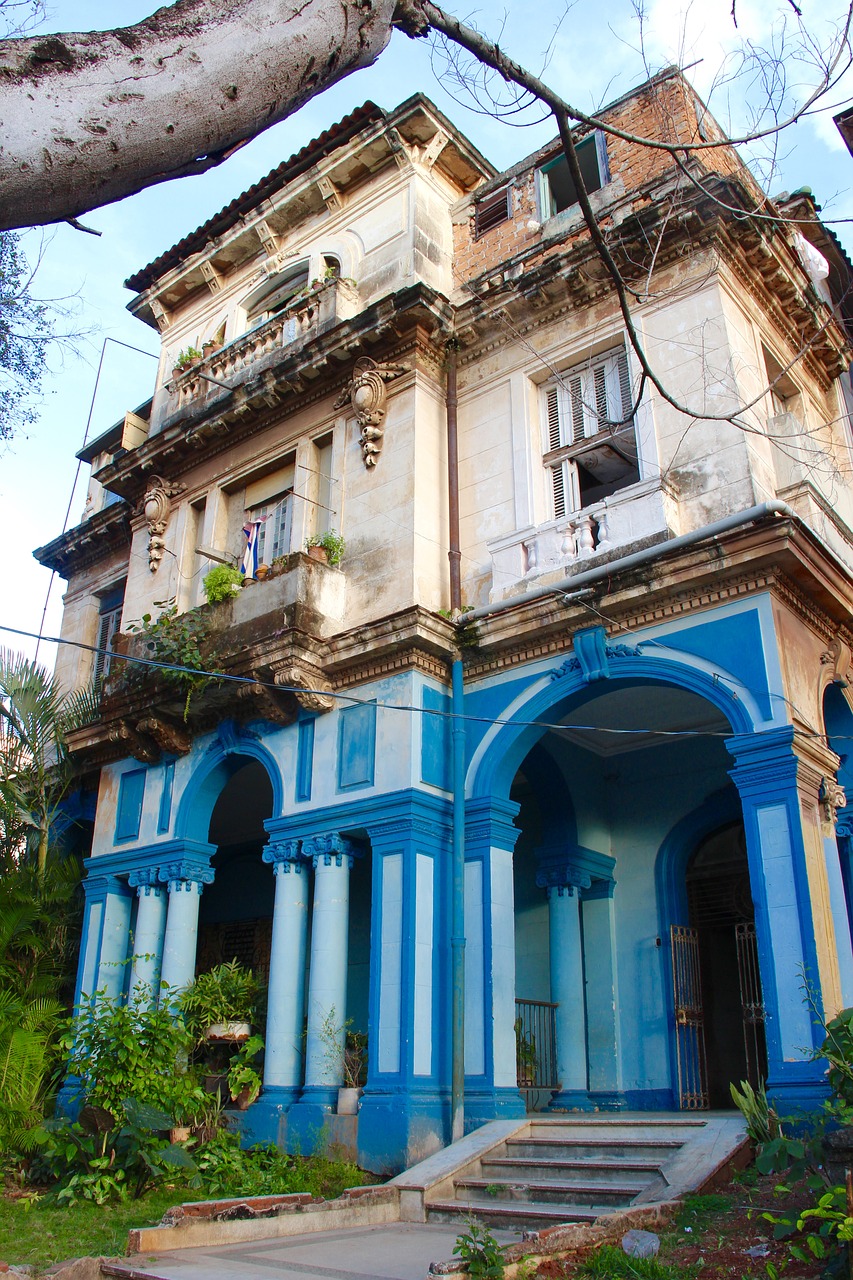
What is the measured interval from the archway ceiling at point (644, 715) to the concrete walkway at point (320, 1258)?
590 centimetres

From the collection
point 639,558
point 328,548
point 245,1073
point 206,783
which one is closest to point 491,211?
point 328,548

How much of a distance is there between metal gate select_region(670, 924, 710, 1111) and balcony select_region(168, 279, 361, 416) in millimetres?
8954

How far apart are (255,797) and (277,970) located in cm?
473

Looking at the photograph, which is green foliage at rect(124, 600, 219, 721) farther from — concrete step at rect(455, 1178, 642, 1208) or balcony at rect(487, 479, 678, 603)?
concrete step at rect(455, 1178, 642, 1208)

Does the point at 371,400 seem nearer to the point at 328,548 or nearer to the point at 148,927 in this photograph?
the point at 328,548

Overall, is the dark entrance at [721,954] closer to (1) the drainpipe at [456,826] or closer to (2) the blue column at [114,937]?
(1) the drainpipe at [456,826]

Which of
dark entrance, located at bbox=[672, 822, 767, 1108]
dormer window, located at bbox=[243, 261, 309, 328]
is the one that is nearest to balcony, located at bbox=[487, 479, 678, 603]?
dark entrance, located at bbox=[672, 822, 767, 1108]

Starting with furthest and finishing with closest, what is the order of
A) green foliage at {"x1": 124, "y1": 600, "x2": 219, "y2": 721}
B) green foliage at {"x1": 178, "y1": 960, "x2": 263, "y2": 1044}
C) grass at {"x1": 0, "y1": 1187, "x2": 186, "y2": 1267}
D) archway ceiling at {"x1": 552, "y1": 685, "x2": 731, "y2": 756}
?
1. green foliage at {"x1": 124, "y1": 600, "x2": 219, "y2": 721}
2. archway ceiling at {"x1": 552, "y1": 685, "x2": 731, "y2": 756}
3. green foliage at {"x1": 178, "y1": 960, "x2": 263, "y2": 1044}
4. grass at {"x1": 0, "y1": 1187, "x2": 186, "y2": 1267}

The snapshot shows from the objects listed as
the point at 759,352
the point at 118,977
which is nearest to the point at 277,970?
the point at 118,977

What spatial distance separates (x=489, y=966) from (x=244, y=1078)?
2962mm

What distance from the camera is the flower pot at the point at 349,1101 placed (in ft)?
35.0

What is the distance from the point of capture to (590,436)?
12.8 m

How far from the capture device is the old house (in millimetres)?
10508

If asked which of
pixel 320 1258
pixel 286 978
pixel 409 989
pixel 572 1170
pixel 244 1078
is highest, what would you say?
pixel 286 978
